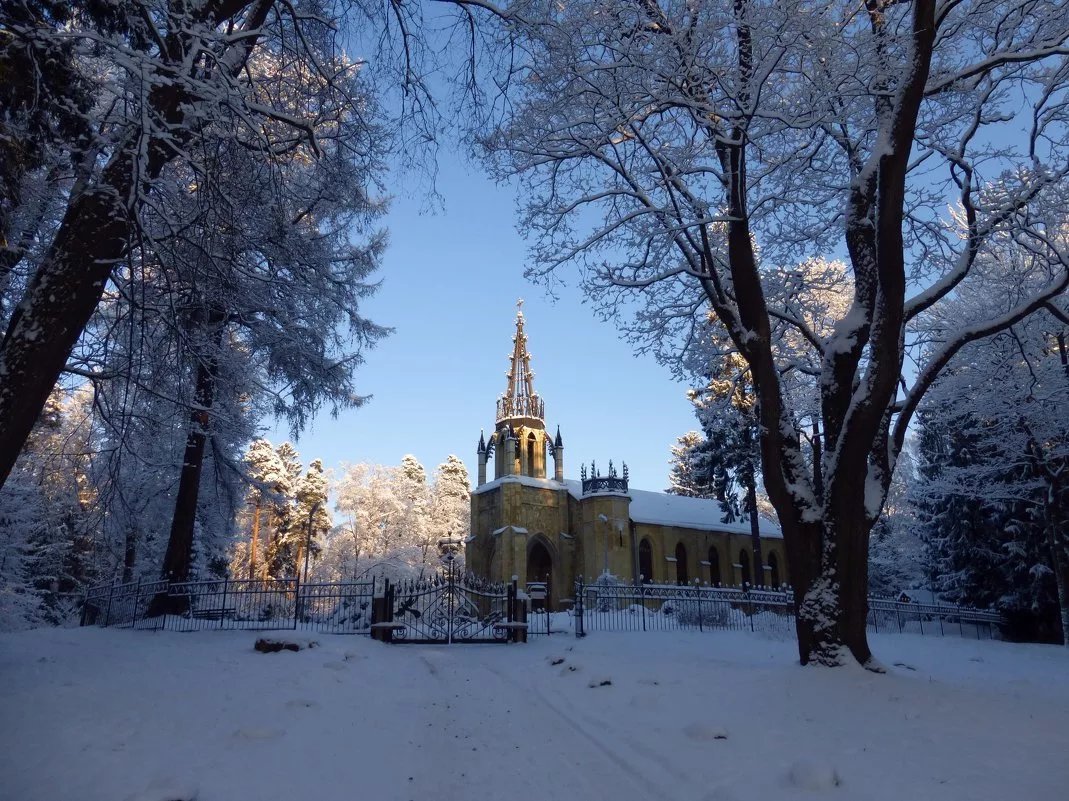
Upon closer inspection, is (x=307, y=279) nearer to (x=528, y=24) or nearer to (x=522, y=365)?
(x=528, y=24)

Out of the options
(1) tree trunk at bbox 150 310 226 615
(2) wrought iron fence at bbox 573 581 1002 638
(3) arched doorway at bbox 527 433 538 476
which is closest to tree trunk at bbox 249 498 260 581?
(3) arched doorway at bbox 527 433 538 476

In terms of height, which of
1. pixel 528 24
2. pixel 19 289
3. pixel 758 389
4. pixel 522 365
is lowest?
pixel 758 389

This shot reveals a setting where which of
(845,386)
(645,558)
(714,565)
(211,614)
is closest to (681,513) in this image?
(714,565)

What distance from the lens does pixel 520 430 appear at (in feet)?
136

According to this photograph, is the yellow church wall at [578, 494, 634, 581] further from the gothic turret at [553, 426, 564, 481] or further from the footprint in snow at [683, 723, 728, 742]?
the footprint in snow at [683, 723, 728, 742]

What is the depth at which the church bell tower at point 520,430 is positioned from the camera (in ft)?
134

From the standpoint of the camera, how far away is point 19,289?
10766 mm

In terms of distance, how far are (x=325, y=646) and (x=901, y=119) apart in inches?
500

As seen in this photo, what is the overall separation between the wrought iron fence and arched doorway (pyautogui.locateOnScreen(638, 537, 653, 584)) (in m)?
18.3

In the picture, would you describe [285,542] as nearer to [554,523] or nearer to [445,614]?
[554,523]

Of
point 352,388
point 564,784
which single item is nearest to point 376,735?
point 564,784

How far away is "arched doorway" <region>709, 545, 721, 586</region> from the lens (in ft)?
152

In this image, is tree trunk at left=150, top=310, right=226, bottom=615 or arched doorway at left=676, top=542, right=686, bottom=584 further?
arched doorway at left=676, top=542, right=686, bottom=584

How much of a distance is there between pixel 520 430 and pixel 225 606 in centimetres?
2594
